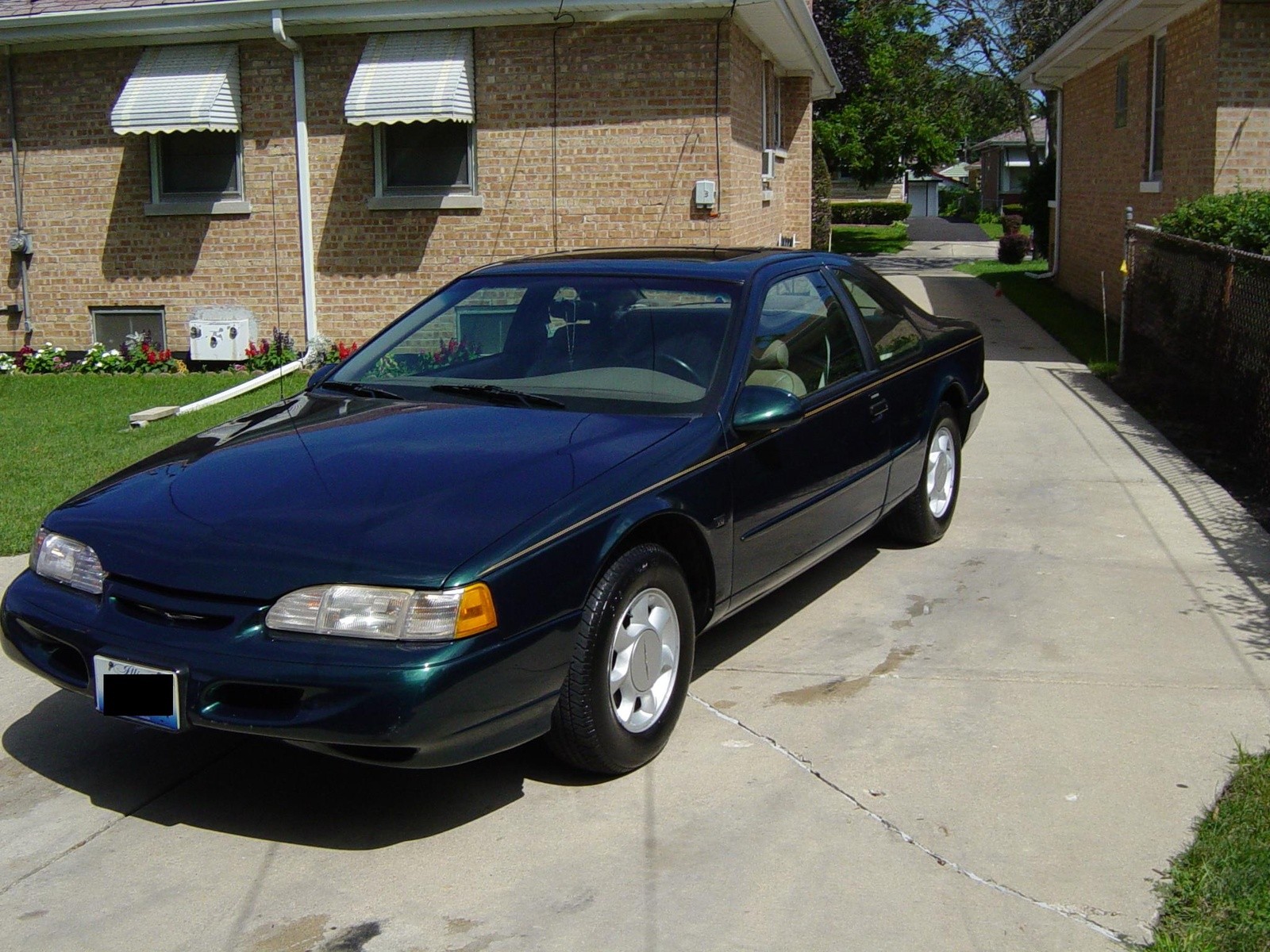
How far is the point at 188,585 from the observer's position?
150 inches

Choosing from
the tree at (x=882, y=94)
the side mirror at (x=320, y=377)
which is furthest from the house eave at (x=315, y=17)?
the tree at (x=882, y=94)

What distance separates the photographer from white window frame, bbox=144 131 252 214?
13.8 meters

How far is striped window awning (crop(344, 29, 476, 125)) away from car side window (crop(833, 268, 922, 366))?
23.5 ft

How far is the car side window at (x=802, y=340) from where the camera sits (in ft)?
17.5

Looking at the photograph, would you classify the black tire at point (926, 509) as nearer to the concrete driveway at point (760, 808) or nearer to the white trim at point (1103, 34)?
the concrete driveway at point (760, 808)

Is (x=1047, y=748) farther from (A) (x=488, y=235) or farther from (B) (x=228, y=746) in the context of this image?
(A) (x=488, y=235)

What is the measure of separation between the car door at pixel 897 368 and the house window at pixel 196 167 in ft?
29.5

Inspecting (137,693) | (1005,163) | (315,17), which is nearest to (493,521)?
(137,693)

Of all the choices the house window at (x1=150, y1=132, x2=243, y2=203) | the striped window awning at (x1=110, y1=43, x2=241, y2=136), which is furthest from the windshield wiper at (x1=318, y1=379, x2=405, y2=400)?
the house window at (x1=150, y1=132, x2=243, y2=203)

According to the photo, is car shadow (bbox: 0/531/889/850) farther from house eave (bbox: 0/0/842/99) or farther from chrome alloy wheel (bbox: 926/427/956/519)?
house eave (bbox: 0/0/842/99)

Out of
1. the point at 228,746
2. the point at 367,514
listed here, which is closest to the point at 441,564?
the point at 367,514

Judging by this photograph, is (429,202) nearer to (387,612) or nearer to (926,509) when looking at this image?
(926,509)

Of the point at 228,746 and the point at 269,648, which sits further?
the point at 228,746

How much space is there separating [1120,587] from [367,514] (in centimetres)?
395
